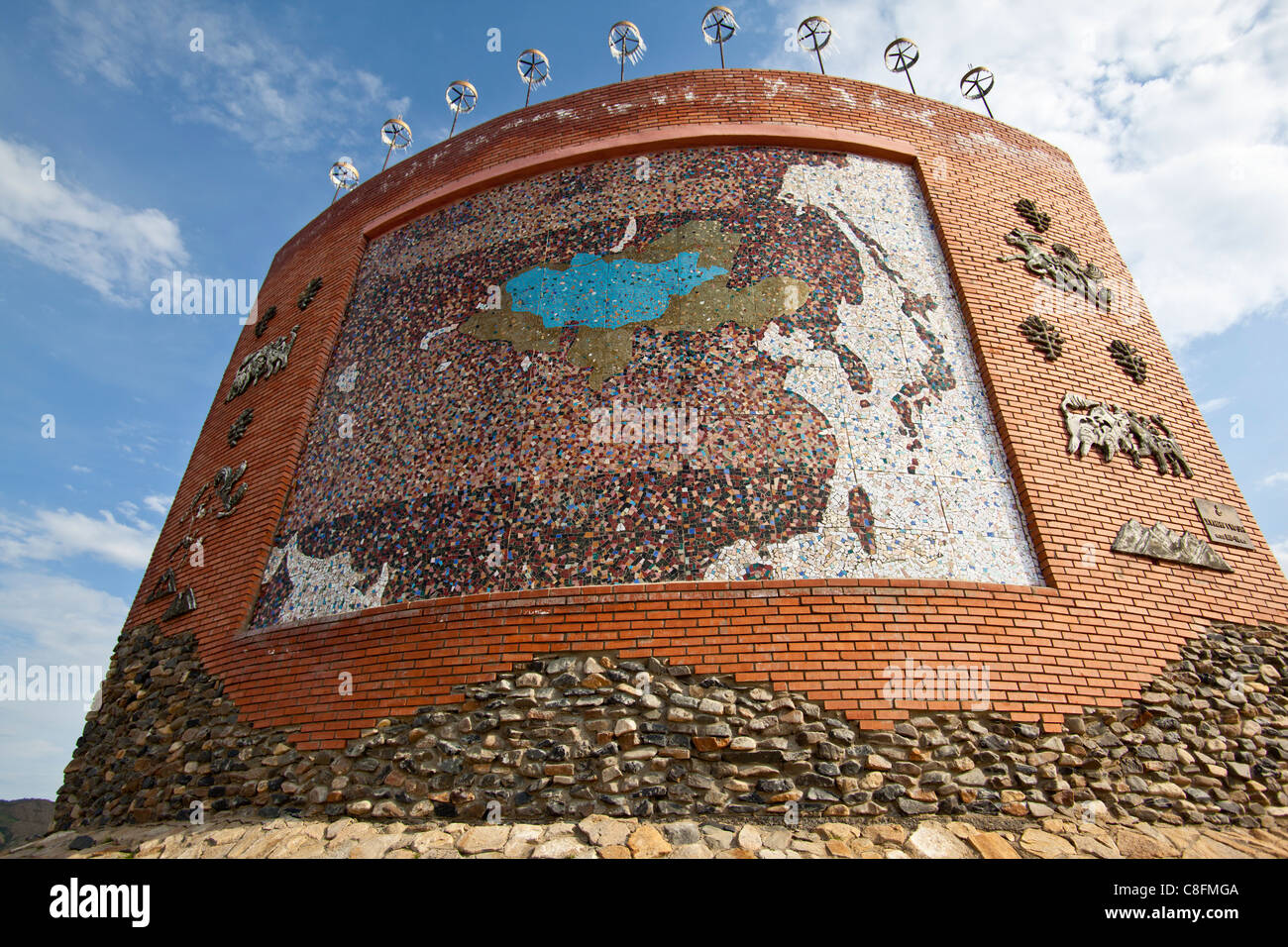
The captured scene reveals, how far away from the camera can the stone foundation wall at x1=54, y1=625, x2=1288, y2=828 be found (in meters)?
3.43

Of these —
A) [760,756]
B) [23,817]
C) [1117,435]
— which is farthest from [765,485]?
[23,817]

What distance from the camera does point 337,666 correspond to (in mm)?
4367

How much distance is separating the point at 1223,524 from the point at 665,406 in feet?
13.3

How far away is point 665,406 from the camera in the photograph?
15.3ft

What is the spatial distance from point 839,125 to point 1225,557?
456 cm

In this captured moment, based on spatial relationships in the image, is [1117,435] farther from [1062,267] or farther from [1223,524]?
[1062,267]

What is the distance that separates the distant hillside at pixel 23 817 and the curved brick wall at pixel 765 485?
41.4ft

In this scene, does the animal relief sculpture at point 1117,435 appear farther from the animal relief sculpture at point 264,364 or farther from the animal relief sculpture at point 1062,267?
the animal relief sculpture at point 264,364

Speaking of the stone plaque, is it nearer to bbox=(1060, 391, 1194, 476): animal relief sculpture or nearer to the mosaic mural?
bbox=(1060, 391, 1194, 476): animal relief sculpture

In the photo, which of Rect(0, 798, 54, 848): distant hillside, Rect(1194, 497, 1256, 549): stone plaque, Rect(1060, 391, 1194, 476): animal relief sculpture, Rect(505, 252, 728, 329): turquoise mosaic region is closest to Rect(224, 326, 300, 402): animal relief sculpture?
Rect(505, 252, 728, 329): turquoise mosaic region

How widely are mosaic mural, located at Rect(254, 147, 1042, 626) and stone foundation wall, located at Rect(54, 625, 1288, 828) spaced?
0.75m

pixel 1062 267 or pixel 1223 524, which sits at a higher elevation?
pixel 1062 267

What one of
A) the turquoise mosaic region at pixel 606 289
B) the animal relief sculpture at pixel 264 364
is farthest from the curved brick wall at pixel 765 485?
the turquoise mosaic region at pixel 606 289

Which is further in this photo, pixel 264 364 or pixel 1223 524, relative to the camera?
pixel 264 364
